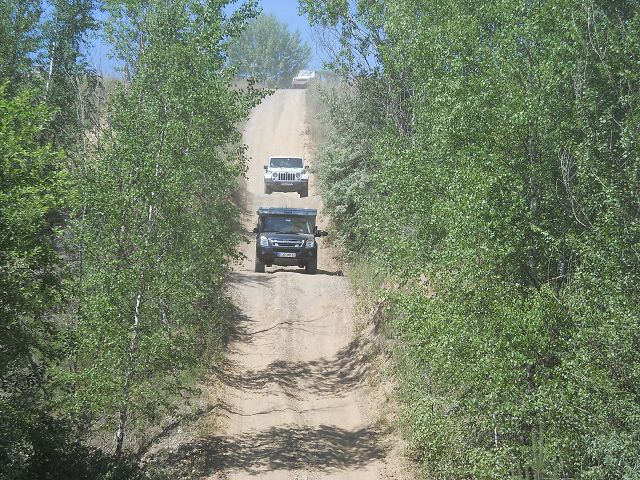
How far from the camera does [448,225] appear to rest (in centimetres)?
1416

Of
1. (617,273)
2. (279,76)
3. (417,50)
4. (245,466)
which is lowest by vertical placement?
(245,466)

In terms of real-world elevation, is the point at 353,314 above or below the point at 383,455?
above

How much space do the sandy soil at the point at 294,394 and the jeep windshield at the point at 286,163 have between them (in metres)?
12.0

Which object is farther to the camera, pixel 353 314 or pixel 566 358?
pixel 353 314

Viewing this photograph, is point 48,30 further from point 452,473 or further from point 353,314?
point 452,473

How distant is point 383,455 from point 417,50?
805 centimetres

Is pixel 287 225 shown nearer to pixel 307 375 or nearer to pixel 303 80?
pixel 307 375

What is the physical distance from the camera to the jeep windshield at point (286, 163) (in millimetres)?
45781

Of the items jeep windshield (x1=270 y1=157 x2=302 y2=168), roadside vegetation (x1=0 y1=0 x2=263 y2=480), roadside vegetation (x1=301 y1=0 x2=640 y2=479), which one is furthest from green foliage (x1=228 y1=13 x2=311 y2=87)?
roadside vegetation (x1=301 y1=0 x2=640 y2=479)

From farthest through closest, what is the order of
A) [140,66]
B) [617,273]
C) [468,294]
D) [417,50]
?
[140,66] → [417,50] → [468,294] → [617,273]

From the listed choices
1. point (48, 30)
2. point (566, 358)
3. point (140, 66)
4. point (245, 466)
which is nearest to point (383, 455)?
point (245, 466)

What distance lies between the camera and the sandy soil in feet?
57.4

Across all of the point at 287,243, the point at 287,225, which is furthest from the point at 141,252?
the point at 287,225

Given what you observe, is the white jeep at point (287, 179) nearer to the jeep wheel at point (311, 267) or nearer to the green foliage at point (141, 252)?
the jeep wheel at point (311, 267)
